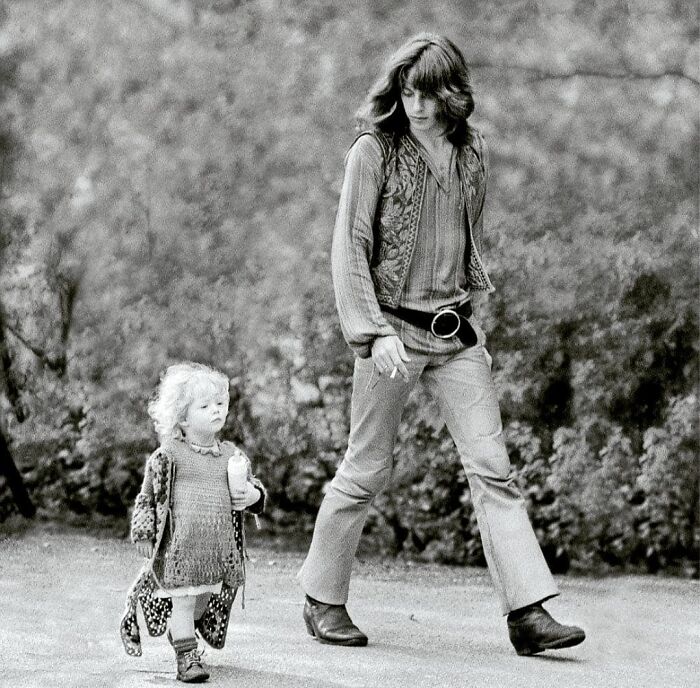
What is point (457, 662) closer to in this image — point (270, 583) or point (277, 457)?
point (270, 583)

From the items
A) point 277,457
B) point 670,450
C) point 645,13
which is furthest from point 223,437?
point 645,13

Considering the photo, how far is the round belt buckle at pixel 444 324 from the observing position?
4152mm

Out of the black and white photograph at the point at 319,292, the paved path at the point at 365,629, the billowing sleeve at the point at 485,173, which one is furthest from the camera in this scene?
the black and white photograph at the point at 319,292

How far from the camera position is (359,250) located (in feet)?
13.4

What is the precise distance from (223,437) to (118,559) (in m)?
0.80

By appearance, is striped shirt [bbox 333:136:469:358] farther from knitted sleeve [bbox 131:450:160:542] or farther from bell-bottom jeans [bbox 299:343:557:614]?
knitted sleeve [bbox 131:450:160:542]

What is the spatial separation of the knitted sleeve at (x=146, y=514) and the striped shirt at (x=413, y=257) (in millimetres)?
714

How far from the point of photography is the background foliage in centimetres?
628

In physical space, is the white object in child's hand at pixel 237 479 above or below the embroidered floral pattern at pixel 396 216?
below

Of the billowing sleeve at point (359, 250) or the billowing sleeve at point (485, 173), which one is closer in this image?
the billowing sleeve at point (359, 250)

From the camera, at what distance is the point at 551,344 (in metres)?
6.31

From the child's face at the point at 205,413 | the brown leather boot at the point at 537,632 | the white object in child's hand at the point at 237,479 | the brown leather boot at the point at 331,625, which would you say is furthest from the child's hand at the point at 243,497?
the brown leather boot at the point at 537,632

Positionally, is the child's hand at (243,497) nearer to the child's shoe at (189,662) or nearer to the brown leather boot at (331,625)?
the child's shoe at (189,662)

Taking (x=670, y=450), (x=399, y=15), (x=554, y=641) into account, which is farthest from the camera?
(x=399, y=15)
